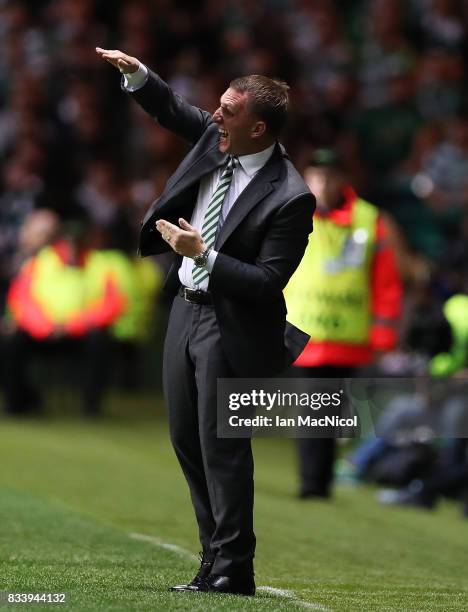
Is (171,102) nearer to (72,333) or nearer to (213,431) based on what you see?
(213,431)

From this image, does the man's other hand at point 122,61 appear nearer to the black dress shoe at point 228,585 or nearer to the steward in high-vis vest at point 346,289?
the black dress shoe at point 228,585

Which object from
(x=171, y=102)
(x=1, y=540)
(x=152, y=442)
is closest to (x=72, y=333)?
(x=152, y=442)

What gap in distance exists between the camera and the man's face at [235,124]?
674cm

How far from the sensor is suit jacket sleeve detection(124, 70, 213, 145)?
271 inches

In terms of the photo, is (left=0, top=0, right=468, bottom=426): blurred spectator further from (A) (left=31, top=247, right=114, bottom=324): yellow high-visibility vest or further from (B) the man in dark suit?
(B) the man in dark suit

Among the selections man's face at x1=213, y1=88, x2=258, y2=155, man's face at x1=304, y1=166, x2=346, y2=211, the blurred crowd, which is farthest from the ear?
the blurred crowd

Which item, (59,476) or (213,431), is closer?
(213,431)

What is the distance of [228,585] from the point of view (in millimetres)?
6691

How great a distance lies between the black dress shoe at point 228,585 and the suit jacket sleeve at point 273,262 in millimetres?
1106

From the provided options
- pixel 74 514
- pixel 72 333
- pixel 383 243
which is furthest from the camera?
pixel 72 333

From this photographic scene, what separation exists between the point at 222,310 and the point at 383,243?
5225 mm

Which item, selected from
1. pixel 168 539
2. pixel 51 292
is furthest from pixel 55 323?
pixel 168 539

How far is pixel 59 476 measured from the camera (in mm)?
12086

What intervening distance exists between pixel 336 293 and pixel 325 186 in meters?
0.72
